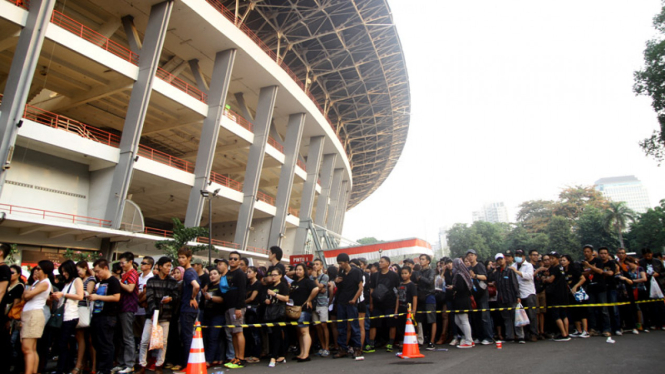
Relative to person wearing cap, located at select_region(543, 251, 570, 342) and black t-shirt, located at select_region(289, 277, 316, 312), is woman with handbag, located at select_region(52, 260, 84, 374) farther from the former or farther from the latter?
person wearing cap, located at select_region(543, 251, 570, 342)

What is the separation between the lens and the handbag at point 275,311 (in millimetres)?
6797

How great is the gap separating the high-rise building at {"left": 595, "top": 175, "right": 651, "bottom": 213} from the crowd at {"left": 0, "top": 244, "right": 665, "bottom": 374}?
198181 millimetres

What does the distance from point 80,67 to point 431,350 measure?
1719 cm

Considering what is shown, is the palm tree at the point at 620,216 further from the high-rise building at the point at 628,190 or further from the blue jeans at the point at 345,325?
the high-rise building at the point at 628,190

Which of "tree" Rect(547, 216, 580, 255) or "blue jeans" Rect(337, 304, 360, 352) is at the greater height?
"tree" Rect(547, 216, 580, 255)

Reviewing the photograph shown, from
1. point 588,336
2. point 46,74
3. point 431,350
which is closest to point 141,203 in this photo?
point 46,74

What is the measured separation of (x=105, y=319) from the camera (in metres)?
5.64

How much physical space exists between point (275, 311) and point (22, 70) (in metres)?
12.6

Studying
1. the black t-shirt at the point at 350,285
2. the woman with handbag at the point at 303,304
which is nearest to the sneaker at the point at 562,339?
the black t-shirt at the point at 350,285

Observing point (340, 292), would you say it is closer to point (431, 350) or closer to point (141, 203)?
point (431, 350)

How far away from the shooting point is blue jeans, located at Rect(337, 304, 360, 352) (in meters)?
6.92

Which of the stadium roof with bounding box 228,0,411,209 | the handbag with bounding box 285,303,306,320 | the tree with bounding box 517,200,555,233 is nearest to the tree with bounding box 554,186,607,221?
the tree with bounding box 517,200,555,233

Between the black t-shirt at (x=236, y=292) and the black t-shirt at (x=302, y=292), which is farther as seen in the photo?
the black t-shirt at (x=302, y=292)

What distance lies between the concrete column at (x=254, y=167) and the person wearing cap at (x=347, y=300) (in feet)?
49.3
